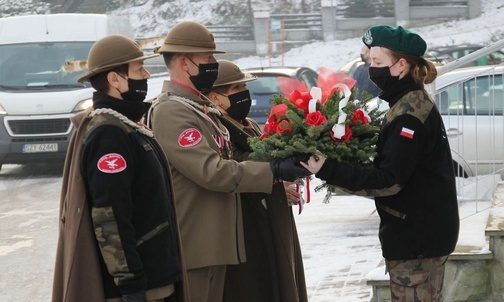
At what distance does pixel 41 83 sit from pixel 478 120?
8065 mm

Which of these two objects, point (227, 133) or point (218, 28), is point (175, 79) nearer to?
point (227, 133)

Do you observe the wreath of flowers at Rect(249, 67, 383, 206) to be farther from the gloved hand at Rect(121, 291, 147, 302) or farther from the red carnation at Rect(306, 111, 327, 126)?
the gloved hand at Rect(121, 291, 147, 302)

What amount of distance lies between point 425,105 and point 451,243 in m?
0.66

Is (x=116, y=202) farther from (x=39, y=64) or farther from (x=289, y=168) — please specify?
(x=39, y=64)

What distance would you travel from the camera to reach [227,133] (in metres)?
5.65

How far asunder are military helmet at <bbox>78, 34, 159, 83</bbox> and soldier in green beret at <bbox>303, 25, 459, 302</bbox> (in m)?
0.99

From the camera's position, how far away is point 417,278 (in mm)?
4891

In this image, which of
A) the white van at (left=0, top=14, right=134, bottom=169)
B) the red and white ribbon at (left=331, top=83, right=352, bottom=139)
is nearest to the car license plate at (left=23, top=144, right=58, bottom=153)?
the white van at (left=0, top=14, right=134, bottom=169)

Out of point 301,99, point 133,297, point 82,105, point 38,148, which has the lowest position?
point 38,148

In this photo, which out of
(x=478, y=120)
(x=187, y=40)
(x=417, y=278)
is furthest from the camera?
(x=478, y=120)

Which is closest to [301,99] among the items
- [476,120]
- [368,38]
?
[368,38]

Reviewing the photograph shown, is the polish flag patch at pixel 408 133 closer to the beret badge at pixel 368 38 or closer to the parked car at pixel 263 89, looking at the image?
the beret badge at pixel 368 38

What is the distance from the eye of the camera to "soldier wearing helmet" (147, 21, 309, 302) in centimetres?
527

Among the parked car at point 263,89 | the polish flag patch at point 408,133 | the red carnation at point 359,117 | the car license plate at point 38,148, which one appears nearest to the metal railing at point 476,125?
the red carnation at point 359,117
